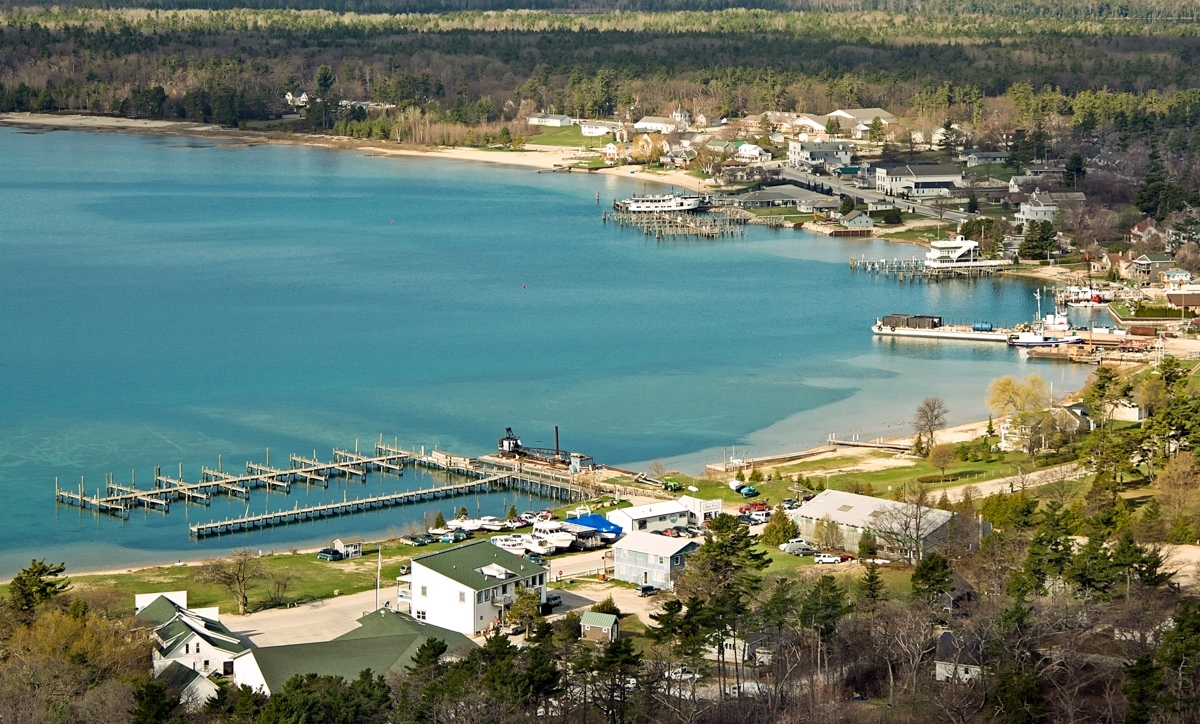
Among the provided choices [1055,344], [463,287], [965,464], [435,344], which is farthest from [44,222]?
[965,464]

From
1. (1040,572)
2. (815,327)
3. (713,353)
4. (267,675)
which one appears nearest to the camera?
(267,675)

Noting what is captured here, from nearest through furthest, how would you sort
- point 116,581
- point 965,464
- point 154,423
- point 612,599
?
point 612,599 → point 116,581 → point 965,464 → point 154,423

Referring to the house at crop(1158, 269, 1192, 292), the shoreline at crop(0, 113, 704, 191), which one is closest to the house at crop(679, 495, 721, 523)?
the house at crop(1158, 269, 1192, 292)

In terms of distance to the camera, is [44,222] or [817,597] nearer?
[817,597]

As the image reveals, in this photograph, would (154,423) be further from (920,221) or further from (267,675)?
(920,221)

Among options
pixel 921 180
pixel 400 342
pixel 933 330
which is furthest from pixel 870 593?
pixel 921 180

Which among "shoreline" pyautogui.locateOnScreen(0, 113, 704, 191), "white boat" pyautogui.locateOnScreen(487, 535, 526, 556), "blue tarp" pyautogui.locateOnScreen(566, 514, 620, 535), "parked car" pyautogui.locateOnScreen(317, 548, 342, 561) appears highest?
"shoreline" pyautogui.locateOnScreen(0, 113, 704, 191)

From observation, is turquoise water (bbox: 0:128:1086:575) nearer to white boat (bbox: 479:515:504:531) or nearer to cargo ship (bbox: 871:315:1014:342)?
cargo ship (bbox: 871:315:1014:342)
